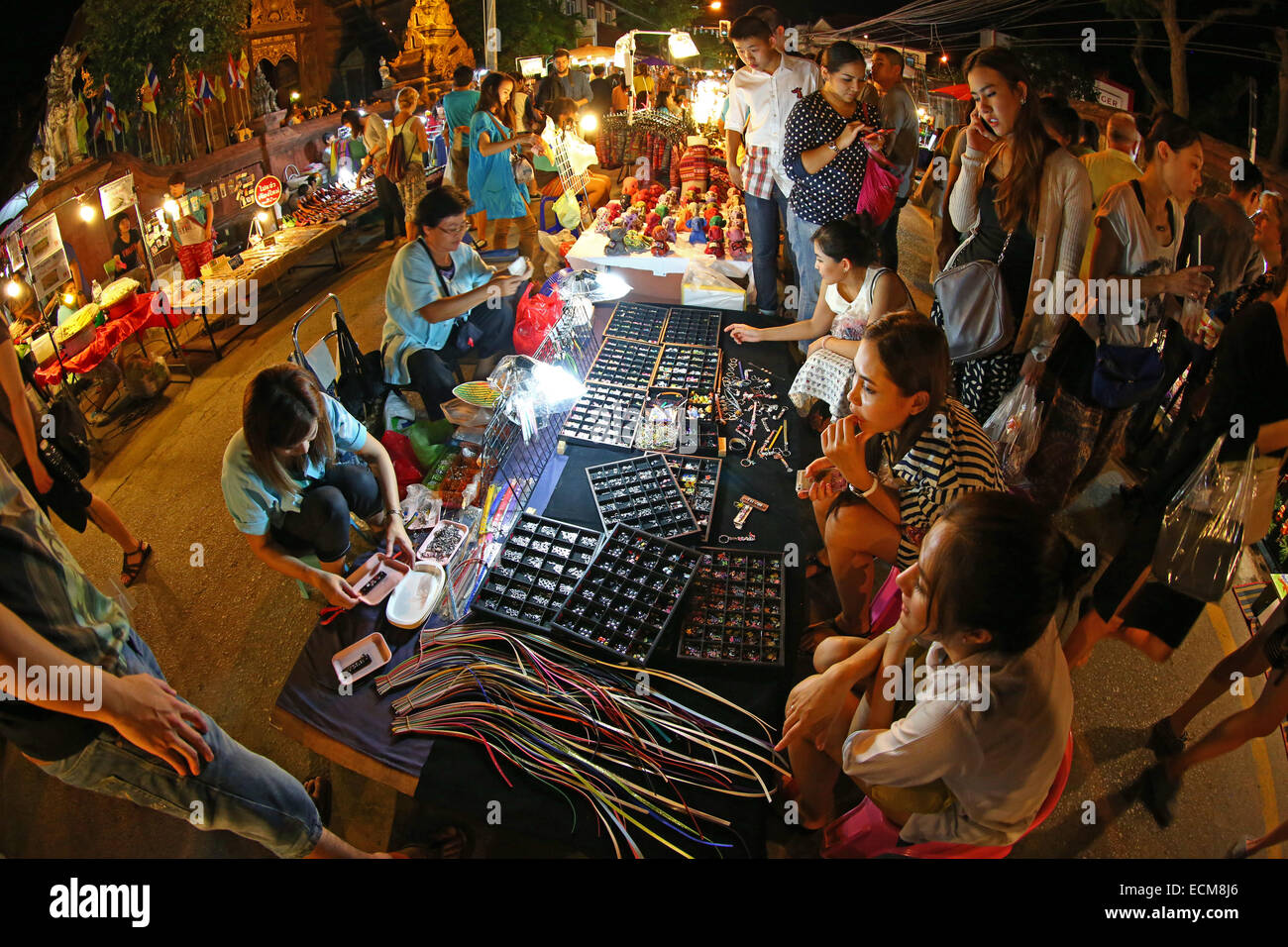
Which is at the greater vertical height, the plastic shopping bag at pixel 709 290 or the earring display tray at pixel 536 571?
the plastic shopping bag at pixel 709 290

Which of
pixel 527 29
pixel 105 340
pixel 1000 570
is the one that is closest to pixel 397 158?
pixel 105 340

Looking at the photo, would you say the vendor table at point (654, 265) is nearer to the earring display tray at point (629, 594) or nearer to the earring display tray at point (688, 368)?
the earring display tray at point (688, 368)

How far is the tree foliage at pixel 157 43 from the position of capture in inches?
258

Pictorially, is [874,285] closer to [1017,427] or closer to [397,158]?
[1017,427]

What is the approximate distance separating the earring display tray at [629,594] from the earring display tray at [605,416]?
2.21 feet

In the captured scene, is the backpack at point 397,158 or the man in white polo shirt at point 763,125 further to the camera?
the backpack at point 397,158

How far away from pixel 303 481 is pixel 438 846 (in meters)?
1.49

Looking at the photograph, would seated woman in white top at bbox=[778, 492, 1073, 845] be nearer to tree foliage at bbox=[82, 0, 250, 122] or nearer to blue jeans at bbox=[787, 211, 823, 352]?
blue jeans at bbox=[787, 211, 823, 352]

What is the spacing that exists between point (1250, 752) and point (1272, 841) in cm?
83

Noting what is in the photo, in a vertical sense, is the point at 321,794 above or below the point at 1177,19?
below

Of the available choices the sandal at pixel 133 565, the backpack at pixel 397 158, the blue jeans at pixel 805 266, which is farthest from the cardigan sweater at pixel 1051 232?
the backpack at pixel 397 158

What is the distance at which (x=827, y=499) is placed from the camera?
2871mm

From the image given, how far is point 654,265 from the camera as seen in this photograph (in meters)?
4.84

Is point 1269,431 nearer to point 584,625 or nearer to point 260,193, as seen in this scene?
point 584,625
